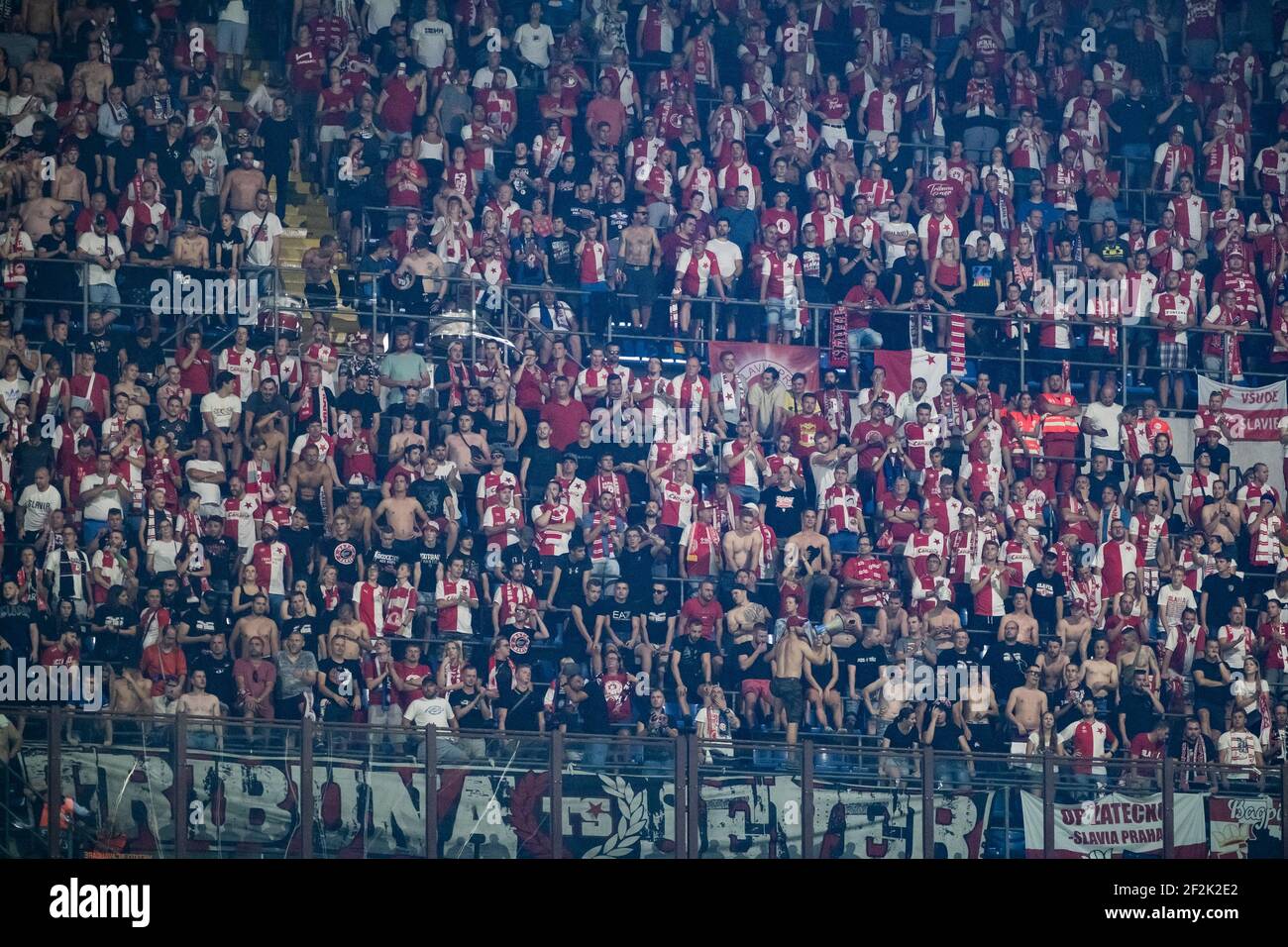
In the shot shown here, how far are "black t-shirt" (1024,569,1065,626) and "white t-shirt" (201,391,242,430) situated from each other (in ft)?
19.7

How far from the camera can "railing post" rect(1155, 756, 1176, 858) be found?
14258 mm

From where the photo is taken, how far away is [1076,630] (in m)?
16.6

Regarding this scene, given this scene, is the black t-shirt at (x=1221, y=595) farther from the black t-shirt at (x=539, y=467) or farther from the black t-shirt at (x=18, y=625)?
the black t-shirt at (x=18, y=625)

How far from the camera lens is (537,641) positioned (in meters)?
15.8

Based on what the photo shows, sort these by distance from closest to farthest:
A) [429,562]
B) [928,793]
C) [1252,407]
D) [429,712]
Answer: [928,793] < [429,712] < [429,562] < [1252,407]

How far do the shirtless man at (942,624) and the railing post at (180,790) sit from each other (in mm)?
5720

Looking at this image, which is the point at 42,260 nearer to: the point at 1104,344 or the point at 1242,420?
the point at 1104,344

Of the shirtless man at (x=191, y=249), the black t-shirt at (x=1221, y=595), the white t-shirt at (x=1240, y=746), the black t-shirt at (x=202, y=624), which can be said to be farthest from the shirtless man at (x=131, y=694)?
the black t-shirt at (x=1221, y=595)

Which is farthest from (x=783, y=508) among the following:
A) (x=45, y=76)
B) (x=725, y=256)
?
(x=45, y=76)

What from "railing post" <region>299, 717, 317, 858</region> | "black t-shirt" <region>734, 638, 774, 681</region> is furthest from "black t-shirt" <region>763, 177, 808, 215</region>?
"railing post" <region>299, 717, 317, 858</region>

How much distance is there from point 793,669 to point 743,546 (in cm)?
110

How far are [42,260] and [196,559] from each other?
8.96ft

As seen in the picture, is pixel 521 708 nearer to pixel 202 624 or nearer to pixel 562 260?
pixel 202 624

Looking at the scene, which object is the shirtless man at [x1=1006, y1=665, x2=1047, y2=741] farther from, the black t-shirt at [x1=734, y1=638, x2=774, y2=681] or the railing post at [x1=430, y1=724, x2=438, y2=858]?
the railing post at [x1=430, y1=724, x2=438, y2=858]
